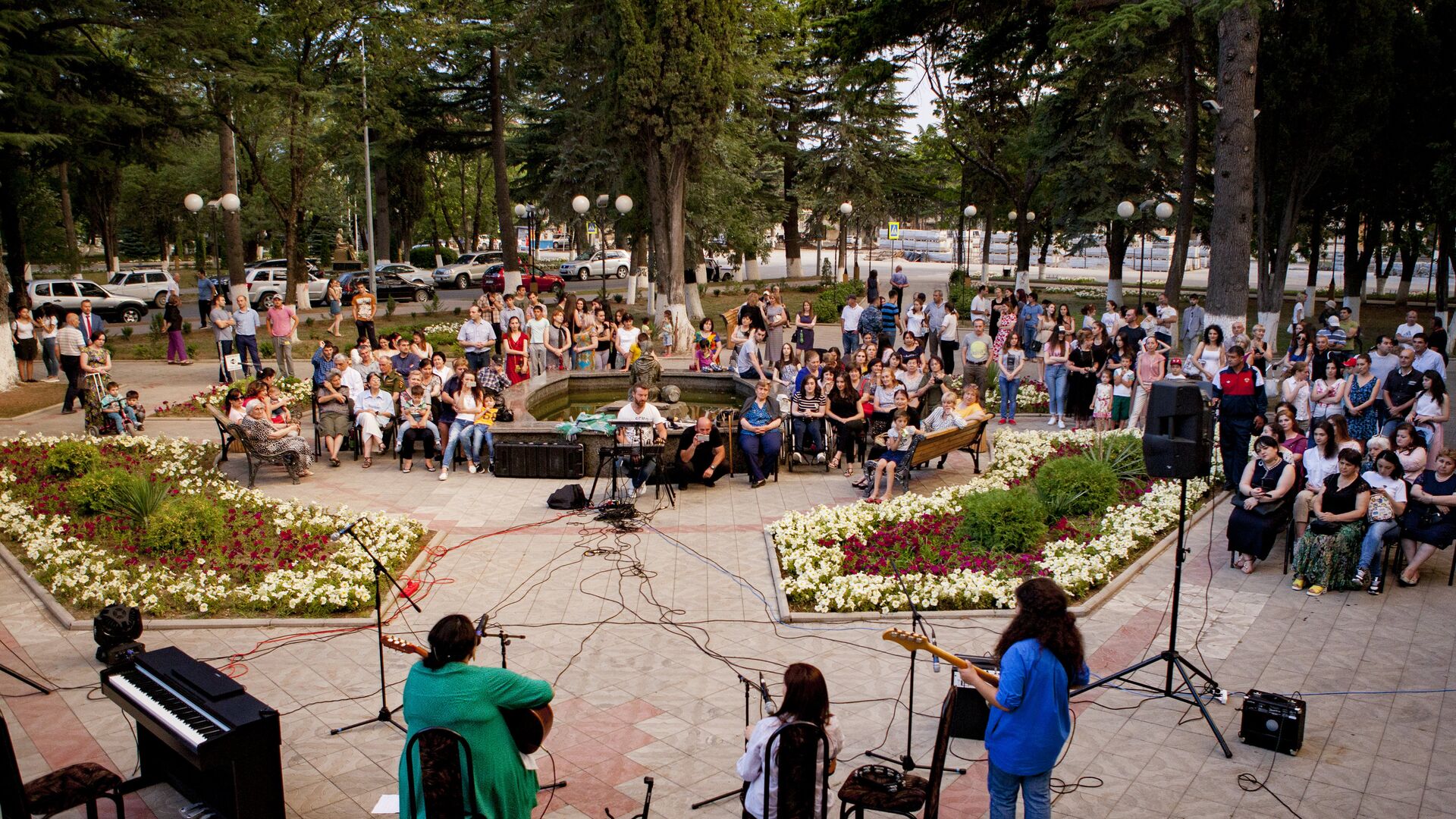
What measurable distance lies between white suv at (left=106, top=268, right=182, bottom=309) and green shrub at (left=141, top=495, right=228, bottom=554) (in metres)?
25.0

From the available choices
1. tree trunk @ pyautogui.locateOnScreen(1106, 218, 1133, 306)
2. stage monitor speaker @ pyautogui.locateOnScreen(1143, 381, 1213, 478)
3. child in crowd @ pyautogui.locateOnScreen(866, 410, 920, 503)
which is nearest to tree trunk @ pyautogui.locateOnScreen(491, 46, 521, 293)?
tree trunk @ pyautogui.locateOnScreen(1106, 218, 1133, 306)

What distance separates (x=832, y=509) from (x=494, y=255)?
36.4m

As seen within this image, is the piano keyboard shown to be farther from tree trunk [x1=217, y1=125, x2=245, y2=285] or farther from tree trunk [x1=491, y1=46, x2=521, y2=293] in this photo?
tree trunk [x1=491, y1=46, x2=521, y2=293]

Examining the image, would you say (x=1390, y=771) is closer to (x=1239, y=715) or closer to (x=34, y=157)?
(x=1239, y=715)

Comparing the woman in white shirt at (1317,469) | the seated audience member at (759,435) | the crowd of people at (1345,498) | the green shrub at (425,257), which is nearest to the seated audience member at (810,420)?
the seated audience member at (759,435)

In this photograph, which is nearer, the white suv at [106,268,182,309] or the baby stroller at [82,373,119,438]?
the baby stroller at [82,373,119,438]

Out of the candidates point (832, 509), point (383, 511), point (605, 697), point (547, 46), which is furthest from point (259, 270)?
point (605, 697)

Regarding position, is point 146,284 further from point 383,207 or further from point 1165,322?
point 1165,322

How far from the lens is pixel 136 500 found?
10.4m

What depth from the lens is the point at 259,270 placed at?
3434 centimetres

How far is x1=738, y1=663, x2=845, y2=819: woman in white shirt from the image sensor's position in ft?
14.2

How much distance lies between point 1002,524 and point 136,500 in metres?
8.49

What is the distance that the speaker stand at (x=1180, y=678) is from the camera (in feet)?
20.8

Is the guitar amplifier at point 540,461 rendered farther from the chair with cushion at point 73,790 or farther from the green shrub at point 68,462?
the chair with cushion at point 73,790
